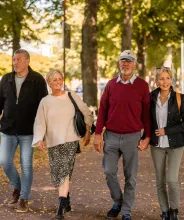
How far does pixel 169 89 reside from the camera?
642 centimetres

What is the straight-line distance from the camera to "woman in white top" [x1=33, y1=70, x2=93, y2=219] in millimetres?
6785

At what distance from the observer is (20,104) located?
23.6 feet

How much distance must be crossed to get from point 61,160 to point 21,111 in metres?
0.87

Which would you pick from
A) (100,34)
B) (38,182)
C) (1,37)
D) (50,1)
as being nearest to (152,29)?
(100,34)

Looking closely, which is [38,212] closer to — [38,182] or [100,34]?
[38,182]

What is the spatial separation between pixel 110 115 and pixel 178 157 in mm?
920

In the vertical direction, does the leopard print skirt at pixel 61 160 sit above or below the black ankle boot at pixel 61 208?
above

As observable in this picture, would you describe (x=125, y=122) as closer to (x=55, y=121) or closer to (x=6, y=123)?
(x=55, y=121)

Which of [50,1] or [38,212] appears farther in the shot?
[50,1]

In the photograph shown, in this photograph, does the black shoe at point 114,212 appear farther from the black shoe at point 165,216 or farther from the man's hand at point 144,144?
the man's hand at point 144,144

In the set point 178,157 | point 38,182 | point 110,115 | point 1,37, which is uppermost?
point 1,37

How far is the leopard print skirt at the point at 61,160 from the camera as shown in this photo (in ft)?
22.4

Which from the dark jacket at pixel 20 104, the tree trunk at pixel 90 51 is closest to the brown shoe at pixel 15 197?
the dark jacket at pixel 20 104

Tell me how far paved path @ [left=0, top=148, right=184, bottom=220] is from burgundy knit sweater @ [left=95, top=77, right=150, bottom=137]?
1.16 metres
